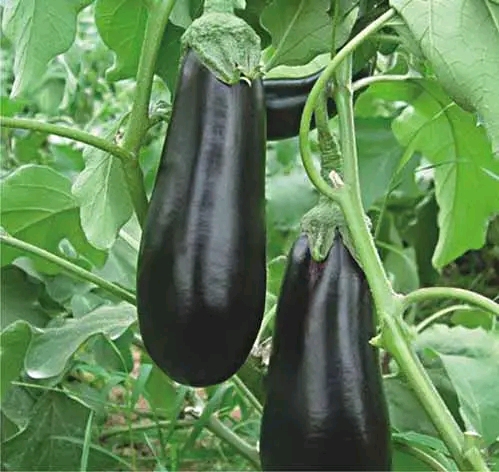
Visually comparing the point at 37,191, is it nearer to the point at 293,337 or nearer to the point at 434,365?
the point at 434,365

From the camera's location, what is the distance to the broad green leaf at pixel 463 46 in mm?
828

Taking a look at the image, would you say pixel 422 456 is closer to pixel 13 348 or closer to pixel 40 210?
pixel 13 348

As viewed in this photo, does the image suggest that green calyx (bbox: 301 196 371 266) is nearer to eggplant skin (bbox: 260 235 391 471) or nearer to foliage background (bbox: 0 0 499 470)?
eggplant skin (bbox: 260 235 391 471)

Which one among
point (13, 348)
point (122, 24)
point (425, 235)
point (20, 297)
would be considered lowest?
point (425, 235)

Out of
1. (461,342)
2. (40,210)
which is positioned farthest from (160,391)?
(461,342)

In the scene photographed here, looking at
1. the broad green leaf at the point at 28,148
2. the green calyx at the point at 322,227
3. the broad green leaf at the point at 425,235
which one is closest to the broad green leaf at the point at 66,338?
the green calyx at the point at 322,227

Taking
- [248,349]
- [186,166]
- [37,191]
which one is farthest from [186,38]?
[37,191]

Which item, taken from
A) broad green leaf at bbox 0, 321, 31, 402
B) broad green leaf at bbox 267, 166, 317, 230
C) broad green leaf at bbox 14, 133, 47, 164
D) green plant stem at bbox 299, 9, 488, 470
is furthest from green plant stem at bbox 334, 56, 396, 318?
broad green leaf at bbox 14, 133, 47, 164

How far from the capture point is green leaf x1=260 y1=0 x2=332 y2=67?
104cm

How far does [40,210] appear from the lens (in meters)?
1.39

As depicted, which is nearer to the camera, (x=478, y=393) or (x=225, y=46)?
(x=225, y=46)

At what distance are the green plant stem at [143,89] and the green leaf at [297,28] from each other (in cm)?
11

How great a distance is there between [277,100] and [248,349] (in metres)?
0.34

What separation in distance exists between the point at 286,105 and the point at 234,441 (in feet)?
1.37
